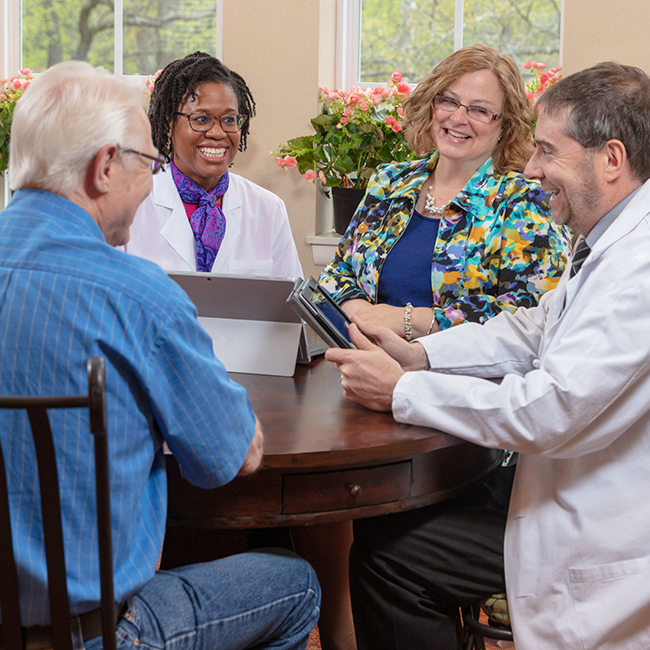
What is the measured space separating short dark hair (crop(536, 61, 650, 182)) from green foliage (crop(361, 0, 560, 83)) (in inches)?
82.1

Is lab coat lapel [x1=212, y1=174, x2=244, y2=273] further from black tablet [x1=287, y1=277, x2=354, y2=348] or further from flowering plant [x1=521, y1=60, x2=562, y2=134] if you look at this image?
flowering plant [x1=521, y1=60, x2=562, y2=134]

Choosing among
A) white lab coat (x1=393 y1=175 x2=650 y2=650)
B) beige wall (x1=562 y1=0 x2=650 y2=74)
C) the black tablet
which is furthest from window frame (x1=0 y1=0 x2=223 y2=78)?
white lab coat (x1=393 y1=175 x2=650 y2=650)

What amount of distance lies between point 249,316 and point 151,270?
698mm

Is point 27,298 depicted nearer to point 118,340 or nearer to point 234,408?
point 118,340

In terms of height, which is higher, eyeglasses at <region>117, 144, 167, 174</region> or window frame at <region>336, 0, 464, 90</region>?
window frame at <region>336, 0, 464, 90</region>

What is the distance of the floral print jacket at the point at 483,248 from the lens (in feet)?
6.33

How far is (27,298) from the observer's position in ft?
3.08

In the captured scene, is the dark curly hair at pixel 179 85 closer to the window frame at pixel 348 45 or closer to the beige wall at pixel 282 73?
the beige wall at pixel 282 73

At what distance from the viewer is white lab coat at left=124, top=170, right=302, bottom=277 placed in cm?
237

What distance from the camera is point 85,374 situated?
0.94 meters

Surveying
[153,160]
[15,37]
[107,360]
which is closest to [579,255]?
[153,160]

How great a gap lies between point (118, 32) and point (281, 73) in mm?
1032

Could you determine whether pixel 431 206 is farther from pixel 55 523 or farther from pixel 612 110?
pixel 55 523

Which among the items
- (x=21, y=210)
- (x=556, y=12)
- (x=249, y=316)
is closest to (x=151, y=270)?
(x=21, y=210)
